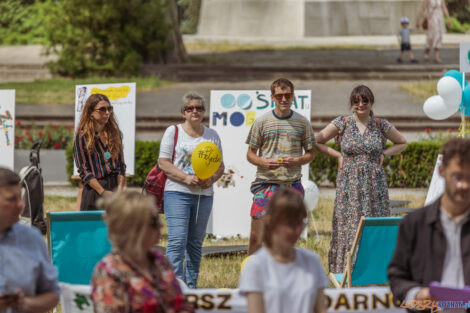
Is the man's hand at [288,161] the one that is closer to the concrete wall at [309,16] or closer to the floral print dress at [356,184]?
the floral print dress at [356,184]

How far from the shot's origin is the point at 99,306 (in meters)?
3.02

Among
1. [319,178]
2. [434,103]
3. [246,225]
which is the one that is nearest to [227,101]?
[246,225]

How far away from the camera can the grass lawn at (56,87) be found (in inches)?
783

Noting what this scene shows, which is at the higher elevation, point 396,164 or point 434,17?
point 434,17

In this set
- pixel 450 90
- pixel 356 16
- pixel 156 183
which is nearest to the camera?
pixel 156 183

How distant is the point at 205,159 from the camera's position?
6.01 metres

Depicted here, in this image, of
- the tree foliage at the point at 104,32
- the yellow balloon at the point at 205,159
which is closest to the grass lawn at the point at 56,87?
the tree foliage at the point at 104,32

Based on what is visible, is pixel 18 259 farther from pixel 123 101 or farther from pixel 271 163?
pixel 123 101

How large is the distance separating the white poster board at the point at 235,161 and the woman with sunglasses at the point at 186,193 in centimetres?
266

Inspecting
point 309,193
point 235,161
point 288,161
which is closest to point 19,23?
point 235,161

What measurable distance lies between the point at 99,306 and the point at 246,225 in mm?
5932

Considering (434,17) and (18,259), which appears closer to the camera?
(18,259)

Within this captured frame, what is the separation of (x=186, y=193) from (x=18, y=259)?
2.83 m

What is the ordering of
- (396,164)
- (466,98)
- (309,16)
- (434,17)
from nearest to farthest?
(466,98) → (396,164) → (434,17) → (309,16)
